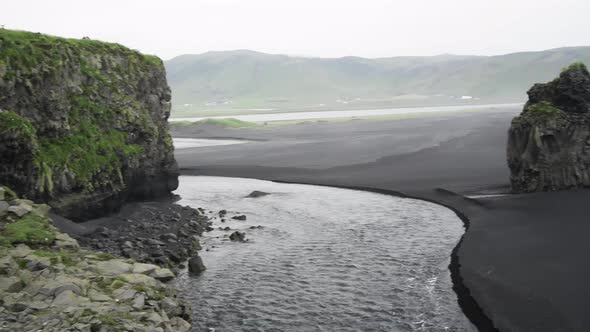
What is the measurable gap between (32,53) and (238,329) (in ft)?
88.6

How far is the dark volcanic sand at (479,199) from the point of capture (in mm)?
24312

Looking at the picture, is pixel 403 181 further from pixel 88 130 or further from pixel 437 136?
pixel 437 136

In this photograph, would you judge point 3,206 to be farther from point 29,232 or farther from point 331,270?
point 331,270

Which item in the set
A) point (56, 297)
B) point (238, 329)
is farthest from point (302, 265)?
point (56, 297)

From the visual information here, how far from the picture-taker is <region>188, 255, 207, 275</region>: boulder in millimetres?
31853

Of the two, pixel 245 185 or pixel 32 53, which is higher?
pixel 32 53

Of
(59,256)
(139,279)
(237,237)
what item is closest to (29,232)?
(59,256)

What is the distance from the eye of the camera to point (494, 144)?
8206 centimetres

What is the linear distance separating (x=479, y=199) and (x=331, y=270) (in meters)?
20.8

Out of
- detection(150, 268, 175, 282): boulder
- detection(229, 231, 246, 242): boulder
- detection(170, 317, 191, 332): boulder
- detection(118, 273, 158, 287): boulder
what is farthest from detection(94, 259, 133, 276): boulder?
detection(229, 231, 246, 242): boulder

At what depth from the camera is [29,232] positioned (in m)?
23.3

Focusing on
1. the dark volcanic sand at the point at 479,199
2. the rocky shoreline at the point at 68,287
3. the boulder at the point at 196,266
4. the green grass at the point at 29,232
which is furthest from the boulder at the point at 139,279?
the dark volcanic sand at the point at 479,199

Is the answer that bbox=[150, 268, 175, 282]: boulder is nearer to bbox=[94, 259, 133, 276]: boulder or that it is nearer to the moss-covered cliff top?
bbox=[94, 259, 133, 276]: boulder

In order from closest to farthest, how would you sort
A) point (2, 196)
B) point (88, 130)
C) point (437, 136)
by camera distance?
1. point (2, 196)
2. point (88, 130)
3. point (437, 136)
